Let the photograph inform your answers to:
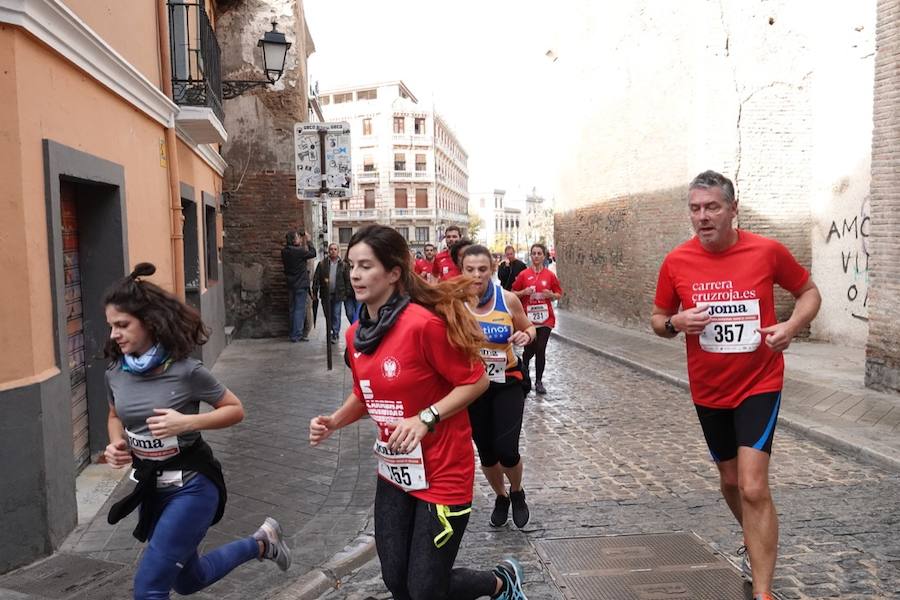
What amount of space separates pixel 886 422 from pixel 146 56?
317 inches

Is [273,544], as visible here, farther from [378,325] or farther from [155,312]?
[378,325]

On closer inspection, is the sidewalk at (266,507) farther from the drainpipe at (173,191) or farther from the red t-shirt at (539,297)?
the red t-shirt at (539,297)

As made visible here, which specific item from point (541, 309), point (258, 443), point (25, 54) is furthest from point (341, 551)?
point (541, 309)

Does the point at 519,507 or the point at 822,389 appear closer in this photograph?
the point at 519,507

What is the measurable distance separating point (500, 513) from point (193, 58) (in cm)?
915

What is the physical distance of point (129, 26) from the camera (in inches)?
279

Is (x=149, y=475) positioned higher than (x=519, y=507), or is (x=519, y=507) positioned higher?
(x=149, y=475)

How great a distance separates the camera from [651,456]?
263 inches

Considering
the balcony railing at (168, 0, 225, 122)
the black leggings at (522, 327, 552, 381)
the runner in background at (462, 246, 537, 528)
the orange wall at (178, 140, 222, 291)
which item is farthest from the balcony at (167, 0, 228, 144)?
the runner in background at (462, 246, 537, 528)

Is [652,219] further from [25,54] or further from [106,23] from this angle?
[25,54]

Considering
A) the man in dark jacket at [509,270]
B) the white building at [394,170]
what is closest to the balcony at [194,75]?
the man in dark jacket at [509,270]

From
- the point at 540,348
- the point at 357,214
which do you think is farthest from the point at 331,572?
the point at 357,214

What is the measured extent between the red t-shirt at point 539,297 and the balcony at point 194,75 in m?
4.27

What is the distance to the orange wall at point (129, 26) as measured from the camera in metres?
5.92
